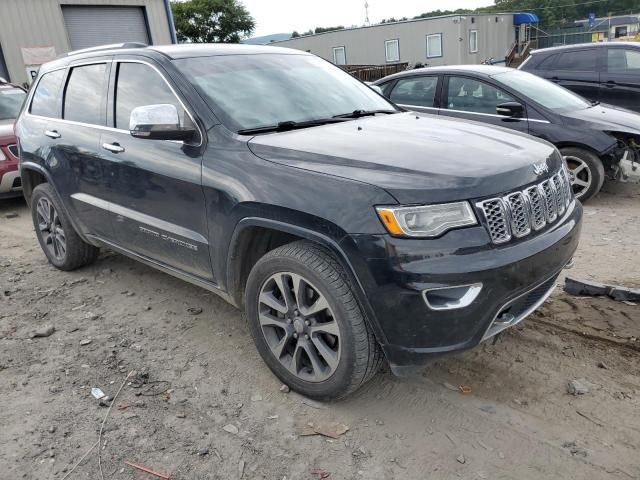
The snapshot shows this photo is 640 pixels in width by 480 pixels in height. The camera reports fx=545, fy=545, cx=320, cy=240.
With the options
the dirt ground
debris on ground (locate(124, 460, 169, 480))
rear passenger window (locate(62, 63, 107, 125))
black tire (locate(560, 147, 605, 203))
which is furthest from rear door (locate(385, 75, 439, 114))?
debris on ground (locate(124, 460, 169, 480))

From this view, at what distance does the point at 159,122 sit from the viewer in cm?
303

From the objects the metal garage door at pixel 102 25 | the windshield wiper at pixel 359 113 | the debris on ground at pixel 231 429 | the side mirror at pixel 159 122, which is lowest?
the debris on ground at pixel 231 429

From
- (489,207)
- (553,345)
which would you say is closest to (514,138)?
(489,207)

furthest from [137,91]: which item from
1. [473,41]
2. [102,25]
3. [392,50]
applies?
[392,50]

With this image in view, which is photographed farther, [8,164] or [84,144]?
[8,164]

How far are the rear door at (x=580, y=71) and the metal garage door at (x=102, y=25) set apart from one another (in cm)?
1467

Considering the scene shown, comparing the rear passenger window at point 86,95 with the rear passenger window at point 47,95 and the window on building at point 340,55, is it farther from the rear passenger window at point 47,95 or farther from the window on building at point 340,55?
the window on building at point 340,55

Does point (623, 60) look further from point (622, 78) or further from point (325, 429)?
point (325, 429)

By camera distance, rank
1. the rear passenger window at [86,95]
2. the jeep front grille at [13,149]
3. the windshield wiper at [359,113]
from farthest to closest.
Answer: the jeep front grille at [13,149]
the rear passenger window at [86,95]
the windshield wiper at [359,113]

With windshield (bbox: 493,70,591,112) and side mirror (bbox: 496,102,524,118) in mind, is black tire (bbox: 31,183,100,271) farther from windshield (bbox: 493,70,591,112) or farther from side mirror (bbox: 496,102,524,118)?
windshield (bbox: 493,70,591,112)

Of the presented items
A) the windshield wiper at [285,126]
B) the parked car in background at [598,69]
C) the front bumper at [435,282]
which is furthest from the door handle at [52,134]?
the parked car in background at [598,69]

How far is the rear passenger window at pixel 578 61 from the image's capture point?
8648mm

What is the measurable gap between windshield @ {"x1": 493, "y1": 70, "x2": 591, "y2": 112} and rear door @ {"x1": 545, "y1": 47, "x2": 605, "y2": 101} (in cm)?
198

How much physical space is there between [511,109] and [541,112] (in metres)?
0.37
